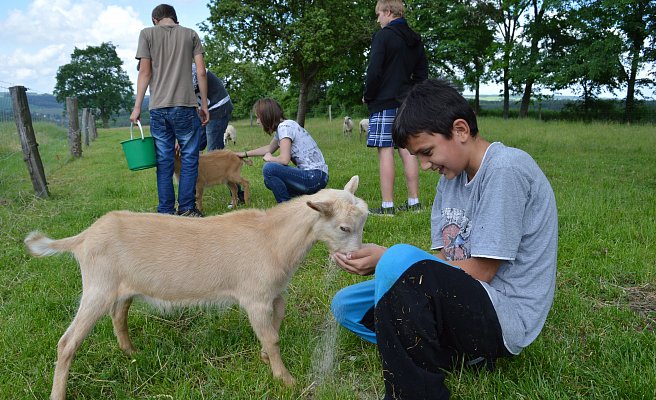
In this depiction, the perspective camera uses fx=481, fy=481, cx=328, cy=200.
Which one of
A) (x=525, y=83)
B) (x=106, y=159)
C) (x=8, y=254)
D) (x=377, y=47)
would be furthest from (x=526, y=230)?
(x=525, y=83)

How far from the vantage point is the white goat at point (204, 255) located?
8.81 feet

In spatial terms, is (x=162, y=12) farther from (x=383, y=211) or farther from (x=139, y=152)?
(x=383, y=211)

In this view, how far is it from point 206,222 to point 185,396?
101 centimetres

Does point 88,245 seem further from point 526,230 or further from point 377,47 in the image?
point 377,47

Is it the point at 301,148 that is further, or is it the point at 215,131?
the point at 215,131

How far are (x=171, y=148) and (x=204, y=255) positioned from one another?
3213mm

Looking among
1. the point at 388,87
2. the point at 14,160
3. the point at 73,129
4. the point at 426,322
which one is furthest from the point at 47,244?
the point at 73,129

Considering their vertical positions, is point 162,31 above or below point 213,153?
above

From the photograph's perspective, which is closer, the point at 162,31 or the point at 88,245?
the point at 88,245

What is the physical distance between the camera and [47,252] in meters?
2.78

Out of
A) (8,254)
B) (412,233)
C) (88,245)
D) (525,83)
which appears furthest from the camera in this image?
(525,83)

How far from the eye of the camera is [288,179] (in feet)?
19.0

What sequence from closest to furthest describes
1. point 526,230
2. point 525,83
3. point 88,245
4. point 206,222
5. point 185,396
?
point 526,230 < point 185,396 < point 88,245 < point 206,222 < point 525,83

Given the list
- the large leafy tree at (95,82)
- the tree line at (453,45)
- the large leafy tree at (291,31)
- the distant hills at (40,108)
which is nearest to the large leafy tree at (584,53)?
the tree line at (453,45)
